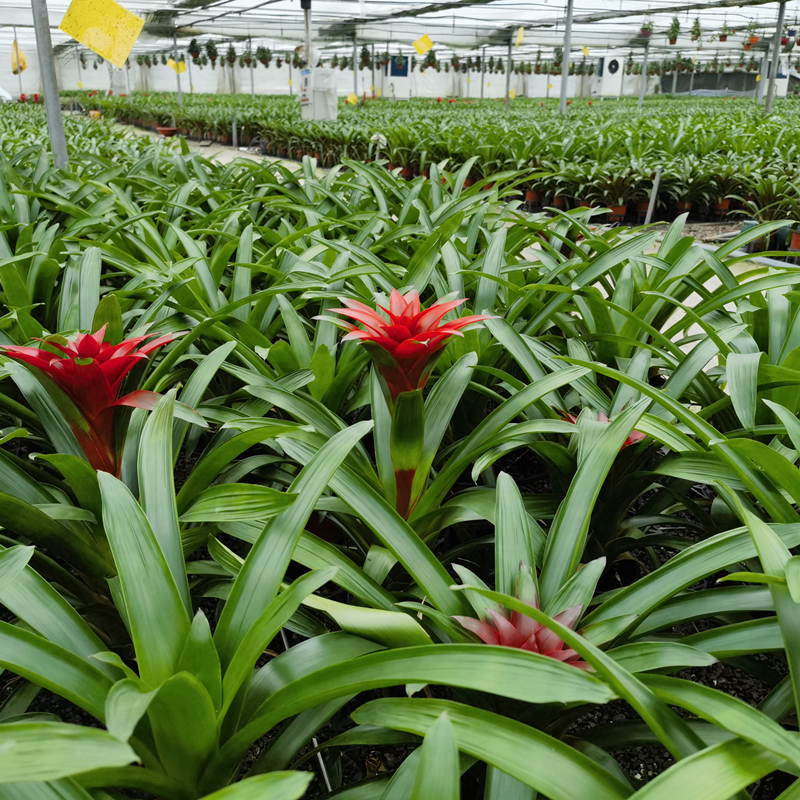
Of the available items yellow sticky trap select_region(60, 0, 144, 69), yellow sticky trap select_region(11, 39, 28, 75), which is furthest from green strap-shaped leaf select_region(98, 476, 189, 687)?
yellow sticky trap select_region(11, 39, 28, 75)

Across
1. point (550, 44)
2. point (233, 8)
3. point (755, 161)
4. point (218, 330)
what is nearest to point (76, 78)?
point (233, 8)

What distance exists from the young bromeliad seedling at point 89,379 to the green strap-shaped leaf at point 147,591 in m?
0.24

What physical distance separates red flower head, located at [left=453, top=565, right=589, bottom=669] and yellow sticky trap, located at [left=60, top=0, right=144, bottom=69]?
2.26 metres

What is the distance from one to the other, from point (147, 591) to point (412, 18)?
2478 cm

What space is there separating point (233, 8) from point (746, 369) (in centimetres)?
2104

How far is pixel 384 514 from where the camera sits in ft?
2.79

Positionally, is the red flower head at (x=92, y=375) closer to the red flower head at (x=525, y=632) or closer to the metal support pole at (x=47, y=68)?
the red flower head at (x=525, y=632)

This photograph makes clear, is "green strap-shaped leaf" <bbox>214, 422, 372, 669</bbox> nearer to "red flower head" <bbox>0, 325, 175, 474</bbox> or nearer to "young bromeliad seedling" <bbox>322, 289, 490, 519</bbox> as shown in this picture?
"young bromeliad seedling" <bbox>322, 289, 490, 519</bbox>

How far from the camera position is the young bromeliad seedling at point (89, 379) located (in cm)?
91

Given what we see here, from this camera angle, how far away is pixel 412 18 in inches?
867

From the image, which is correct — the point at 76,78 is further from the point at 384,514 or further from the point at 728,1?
the point at 384,514

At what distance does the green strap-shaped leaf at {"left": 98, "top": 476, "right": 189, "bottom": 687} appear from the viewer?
630 mm

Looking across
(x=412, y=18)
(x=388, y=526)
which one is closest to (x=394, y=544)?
(x=388, y=526)

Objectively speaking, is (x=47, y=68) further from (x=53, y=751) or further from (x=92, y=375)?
(x=53, y=751)
